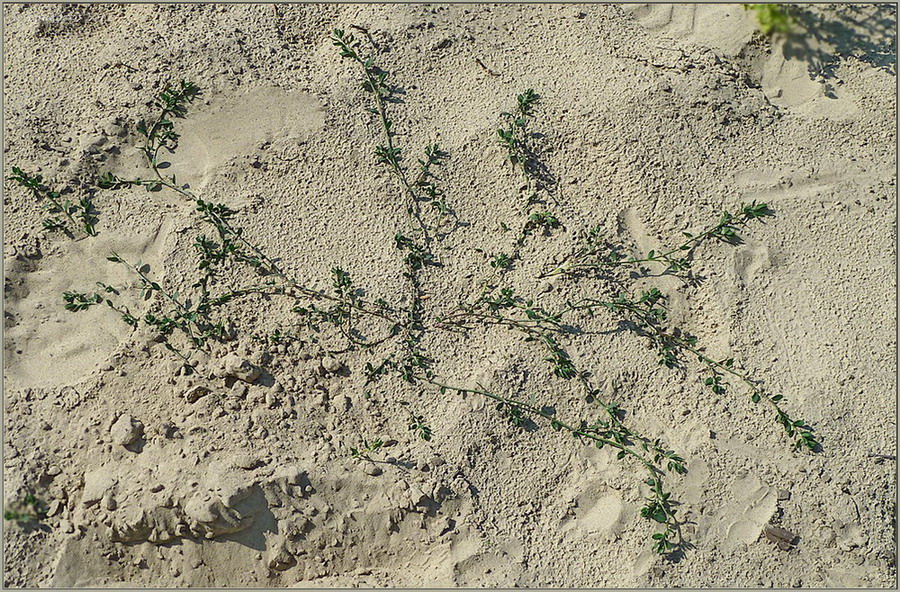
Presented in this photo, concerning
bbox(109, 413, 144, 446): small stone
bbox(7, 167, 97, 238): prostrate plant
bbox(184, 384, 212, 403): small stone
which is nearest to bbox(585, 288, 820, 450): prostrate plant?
bbox(184, 384, 212, 403): small stone

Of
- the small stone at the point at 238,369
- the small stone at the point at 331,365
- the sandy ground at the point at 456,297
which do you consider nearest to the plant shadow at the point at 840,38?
the sandy ground at the point at 456,297

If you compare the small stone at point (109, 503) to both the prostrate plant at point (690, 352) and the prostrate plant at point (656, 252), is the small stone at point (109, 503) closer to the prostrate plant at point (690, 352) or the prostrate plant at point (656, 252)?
the prostrate plant at point (656, 252)

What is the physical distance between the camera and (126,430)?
3.33 metres

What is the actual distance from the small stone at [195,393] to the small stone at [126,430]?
9.3 inches

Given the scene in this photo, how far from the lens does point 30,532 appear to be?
3271 mm

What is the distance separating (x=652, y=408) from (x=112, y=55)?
11.4 feet

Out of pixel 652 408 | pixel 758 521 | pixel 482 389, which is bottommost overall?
pixel 758 521

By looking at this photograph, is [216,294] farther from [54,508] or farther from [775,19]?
[775,19]

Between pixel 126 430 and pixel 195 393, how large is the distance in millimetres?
332

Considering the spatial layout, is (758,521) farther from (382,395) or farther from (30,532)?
(30,532)

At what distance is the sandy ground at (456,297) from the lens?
3.32m

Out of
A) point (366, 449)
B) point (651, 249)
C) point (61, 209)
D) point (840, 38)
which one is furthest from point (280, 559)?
point (840, 38)

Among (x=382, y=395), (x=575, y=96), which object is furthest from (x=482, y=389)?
(x=575, y=96)

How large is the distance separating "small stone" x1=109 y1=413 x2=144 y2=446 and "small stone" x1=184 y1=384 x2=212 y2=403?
0.24 metres
